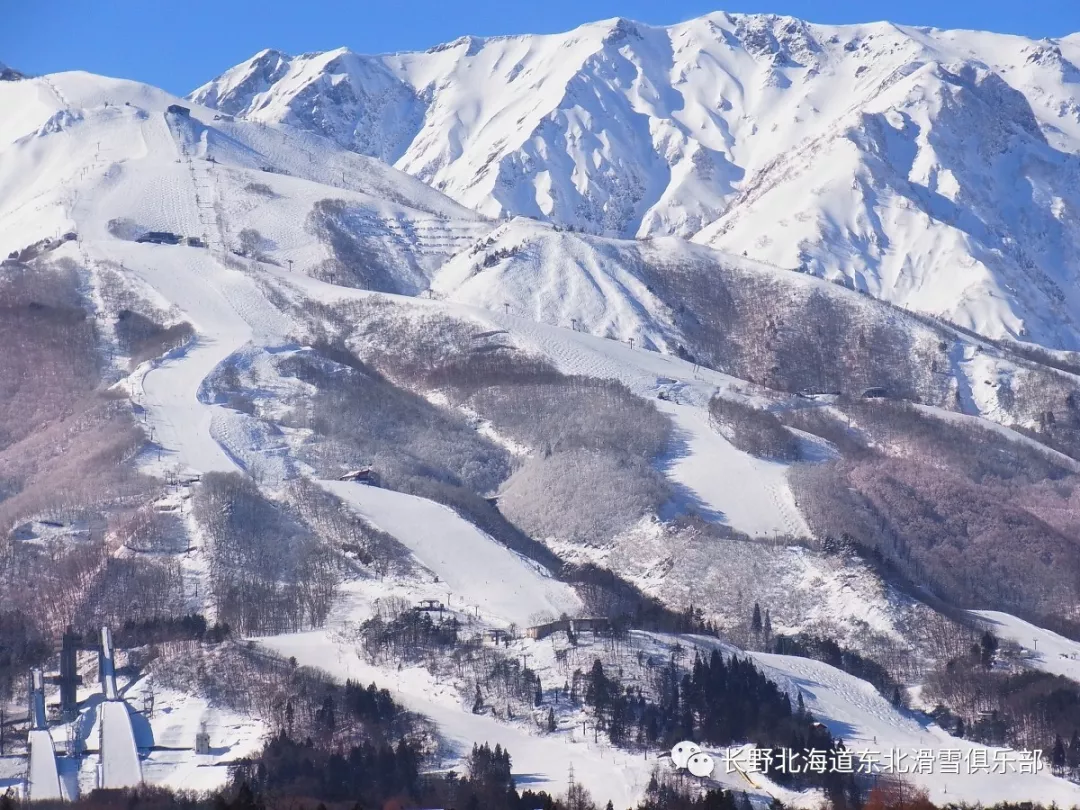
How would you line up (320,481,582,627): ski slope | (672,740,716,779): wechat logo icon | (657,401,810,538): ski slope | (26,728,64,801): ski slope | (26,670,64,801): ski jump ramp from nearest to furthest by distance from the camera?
(26,728,64,801): ski slope → (26,670,64,801): ski jump ramp → (672,740,716,779): wechat logo icon → (320,481,582,627): ski slope → (657,401,810,538): ski slope

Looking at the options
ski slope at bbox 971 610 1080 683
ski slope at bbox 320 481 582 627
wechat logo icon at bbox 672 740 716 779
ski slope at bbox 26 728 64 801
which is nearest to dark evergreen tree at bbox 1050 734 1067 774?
wechat logo icon at bbox 672 740 716 779

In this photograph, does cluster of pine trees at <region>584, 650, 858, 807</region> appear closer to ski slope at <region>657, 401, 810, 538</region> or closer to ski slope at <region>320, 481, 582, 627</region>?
ski slope at <region>320, 481, 582, 627</region>

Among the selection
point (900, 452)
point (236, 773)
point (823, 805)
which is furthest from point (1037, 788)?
point (900, 452)

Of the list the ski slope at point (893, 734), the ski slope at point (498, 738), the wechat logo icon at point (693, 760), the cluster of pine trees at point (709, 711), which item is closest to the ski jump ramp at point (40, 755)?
the ski slope at point (498, 738)

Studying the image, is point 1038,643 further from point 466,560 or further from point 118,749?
point 118,749

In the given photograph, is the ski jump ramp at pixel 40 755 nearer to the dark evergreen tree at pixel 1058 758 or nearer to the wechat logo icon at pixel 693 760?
the wechat logo icon at pixel 693 760

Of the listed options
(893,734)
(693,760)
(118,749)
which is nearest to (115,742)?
(118,749)

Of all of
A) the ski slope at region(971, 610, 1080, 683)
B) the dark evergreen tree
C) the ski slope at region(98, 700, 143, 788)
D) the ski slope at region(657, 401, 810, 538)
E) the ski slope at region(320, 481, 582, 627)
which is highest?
the ski slope at region(657, 401, 810, 538)
